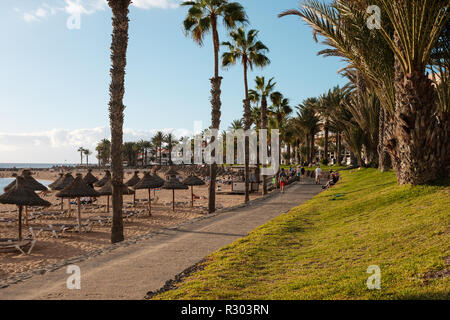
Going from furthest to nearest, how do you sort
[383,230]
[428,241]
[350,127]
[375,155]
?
[350,127] → [375,155] → [383,230] → [428,241]

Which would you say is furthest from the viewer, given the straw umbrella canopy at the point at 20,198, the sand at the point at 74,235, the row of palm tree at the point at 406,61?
the straw umbrella canopy at the point at 20,198

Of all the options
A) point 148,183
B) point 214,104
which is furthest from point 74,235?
point 214,104

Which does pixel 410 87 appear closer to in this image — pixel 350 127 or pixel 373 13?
pixel 373 13

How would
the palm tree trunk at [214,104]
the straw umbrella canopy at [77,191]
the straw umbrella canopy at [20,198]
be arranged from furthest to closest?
the palm tree trunk at [214,104]
the straw umbrella canopy at [77,191]
the straw umbrella canopy at [20,198]

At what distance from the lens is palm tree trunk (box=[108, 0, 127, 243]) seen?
1191cm

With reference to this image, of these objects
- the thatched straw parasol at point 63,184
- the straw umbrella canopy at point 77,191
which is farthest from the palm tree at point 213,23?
the thatched straw parasol at point 63,184

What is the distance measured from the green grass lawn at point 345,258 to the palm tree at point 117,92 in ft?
17.9

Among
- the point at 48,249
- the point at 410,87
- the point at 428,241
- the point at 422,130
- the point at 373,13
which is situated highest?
the point at 373,13

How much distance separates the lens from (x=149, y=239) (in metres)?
10.7

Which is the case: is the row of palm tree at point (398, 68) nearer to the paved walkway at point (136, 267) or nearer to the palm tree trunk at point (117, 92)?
the palm tree trunk at point (117, 92)

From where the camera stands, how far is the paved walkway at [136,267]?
5.80 m

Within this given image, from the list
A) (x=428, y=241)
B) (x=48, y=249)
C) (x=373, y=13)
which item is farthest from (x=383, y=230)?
(x=48, y=249)
